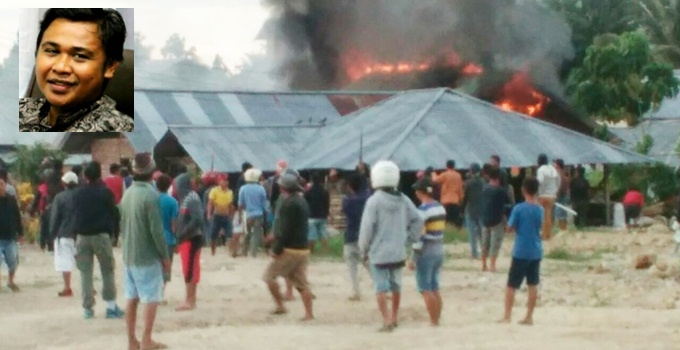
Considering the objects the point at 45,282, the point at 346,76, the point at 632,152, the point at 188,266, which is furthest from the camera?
the point at 346,76

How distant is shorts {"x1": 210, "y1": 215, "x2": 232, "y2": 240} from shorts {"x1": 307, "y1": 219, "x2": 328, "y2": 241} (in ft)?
5.29

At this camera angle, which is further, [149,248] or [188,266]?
[188,266]

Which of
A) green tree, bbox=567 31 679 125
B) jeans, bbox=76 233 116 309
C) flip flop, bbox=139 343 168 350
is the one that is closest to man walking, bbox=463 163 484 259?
green tree, bbox=567 31 679 125

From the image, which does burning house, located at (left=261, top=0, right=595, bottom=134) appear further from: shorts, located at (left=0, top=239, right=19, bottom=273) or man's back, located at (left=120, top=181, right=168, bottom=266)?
man's back, located at (left=120, top=181, right=168, bottom=266)

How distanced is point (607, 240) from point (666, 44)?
108 inches

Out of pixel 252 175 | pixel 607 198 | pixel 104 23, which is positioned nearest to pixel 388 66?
pixel 252 175

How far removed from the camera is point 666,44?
17703 millimetres

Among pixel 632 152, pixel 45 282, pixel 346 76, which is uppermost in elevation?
pixel 346 76

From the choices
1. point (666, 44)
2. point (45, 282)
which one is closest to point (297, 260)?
point (45, 282)

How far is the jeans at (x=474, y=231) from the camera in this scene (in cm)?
1599

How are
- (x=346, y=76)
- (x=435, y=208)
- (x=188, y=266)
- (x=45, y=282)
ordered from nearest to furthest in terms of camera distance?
(x=435, y=208), (x=188, y=266), (x=45, y=282), (x=346, y=76)

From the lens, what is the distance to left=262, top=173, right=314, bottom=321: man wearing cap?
454 inches

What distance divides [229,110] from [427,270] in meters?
6.88

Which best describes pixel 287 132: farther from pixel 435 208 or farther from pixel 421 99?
pixel 435 208
